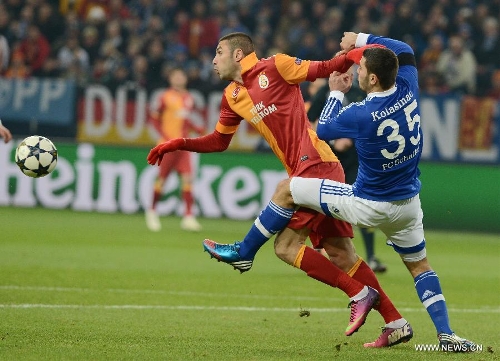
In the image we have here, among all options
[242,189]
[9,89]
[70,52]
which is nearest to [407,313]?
[242,189]

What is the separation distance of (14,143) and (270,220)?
11.4m

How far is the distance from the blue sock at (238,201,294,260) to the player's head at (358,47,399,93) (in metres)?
1.10

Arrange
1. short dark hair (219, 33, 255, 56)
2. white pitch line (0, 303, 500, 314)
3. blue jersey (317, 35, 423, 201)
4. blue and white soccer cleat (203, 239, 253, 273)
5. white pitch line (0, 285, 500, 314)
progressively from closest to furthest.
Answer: blue jersey (317, 35, 423, 201) < blue and white soccer cleat (203, 239, 253, 273) < short dark hair (219, 33, 255, 56) < white pitch line (0, 303, 500, 314) < white pitch line (0, 285, 500, 314)

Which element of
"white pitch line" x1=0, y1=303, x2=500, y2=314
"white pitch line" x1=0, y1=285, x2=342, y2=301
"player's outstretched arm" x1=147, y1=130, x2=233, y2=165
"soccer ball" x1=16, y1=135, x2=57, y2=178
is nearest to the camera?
"player's outstretched arm" x1=147, y1=130, x2=233, y2=165

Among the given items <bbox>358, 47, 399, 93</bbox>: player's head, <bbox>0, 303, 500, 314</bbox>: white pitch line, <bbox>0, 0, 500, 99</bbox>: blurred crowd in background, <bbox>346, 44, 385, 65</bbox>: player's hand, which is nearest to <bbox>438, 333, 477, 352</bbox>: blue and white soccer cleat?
<bbox>358, 47, 399, 93</bbox>: player's head

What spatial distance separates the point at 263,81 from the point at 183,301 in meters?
2.63

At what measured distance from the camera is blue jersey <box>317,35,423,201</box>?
21.9 feet

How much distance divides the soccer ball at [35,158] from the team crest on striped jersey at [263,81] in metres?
2.34

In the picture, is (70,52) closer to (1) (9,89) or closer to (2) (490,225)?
(1) (9,89)

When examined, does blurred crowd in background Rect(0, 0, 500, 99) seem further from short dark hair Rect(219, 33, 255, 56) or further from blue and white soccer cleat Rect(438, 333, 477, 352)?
blue and white soccer cleat Rect(438, 333, 477, 352)

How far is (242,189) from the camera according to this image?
17484mm

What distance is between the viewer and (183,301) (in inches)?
363

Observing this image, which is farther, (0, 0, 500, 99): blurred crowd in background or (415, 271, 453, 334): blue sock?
(0, 0, 500, 99): blurred crowd in background

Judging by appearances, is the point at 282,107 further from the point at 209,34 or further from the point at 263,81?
the point at 209,34
